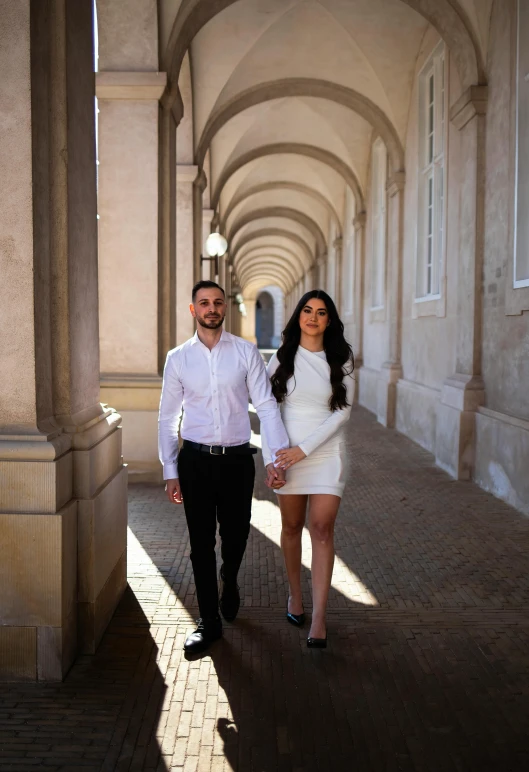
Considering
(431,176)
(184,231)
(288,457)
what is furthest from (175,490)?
(184,231)

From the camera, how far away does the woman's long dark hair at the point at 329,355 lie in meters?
3.54

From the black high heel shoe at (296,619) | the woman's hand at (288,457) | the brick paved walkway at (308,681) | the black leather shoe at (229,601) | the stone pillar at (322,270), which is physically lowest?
the brick paved walkway at (308,681)

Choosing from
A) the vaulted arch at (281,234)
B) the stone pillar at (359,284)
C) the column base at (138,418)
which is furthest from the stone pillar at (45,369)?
the vaulted arch at (281,234)

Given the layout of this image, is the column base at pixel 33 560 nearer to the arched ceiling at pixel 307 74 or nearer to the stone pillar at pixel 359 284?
the arched ceiling at pixel 307 74

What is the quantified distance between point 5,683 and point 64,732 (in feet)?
1.85

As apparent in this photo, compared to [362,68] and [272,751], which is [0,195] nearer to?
[272,751]

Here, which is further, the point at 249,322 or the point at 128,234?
the point at 249,322

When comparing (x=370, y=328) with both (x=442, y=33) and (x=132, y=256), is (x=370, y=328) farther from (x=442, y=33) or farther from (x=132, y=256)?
(x=132, y=256)

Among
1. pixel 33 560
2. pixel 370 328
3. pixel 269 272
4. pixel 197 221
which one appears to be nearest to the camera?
pixel 33 560

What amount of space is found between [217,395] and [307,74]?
436 inches

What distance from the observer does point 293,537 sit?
3.79 m

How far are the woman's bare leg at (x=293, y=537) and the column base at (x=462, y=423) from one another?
4.52 meters

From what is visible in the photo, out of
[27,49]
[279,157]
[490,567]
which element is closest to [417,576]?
[490,567]

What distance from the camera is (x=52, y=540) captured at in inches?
126
